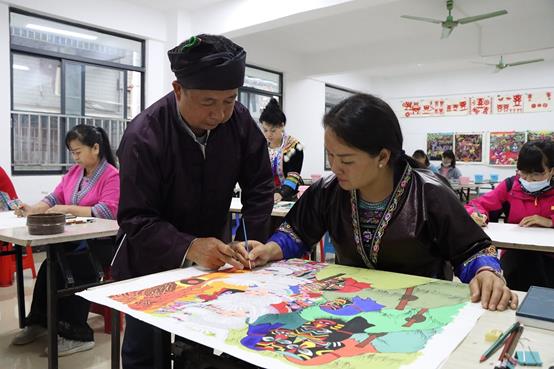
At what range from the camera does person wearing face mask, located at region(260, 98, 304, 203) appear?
360 cm

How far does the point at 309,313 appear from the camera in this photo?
93cm

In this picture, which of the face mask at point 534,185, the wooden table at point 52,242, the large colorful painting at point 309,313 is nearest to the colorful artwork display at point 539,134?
the face mask at point 534,185

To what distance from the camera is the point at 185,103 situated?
129cm

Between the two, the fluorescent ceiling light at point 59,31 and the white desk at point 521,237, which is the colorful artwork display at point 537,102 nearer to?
the white desk at point 521,237

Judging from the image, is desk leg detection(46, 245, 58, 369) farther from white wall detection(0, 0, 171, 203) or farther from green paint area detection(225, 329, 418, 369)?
white wall detection(0, 0, 171, 203)

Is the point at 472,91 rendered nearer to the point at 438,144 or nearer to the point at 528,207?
the point at 438,144

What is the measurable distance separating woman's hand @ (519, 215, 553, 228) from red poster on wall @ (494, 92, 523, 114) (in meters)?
7.69

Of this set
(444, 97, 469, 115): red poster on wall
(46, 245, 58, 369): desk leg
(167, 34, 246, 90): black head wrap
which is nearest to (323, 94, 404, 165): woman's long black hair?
(167, 34, 246, 90): black head wrap

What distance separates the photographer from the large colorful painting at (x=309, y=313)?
74 centimetres

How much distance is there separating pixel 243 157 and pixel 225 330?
0.74 metres

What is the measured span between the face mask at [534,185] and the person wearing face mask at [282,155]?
1607 millimetres

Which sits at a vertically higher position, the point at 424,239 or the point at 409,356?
the point at 424,239

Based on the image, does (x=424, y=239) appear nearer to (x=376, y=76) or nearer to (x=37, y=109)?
(x=37, y=109)

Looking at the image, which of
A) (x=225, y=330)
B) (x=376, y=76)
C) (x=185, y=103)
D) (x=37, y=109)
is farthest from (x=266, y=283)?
(x=376, y=76)
